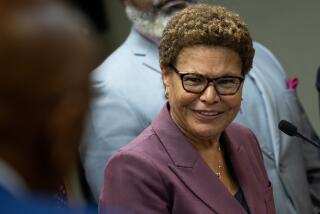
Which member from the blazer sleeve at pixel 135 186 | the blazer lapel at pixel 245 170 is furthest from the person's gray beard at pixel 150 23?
the blazer sleeve at pixel 135 186

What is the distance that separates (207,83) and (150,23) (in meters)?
0.72

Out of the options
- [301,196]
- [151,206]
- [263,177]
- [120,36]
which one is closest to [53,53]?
[151,206]

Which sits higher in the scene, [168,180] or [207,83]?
[207,83]

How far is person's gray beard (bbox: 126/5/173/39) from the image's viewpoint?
2555 mm

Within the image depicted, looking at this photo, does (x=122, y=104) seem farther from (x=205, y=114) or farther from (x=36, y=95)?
(x=36, y=95)

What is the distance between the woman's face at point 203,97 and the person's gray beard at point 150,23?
0.66 m

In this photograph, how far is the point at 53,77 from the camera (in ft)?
1.96

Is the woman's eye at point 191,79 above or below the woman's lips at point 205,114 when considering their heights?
above

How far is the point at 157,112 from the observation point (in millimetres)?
2350

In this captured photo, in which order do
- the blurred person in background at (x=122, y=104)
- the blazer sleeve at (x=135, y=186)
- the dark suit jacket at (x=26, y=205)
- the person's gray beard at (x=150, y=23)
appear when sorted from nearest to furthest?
the dark suit jacket at (x=26, y=205) → the blazer sleeve at (x=135, y=186) → the blurred person in background at (x=122, y=104) → the person's gray beard at (x=150, y=23)

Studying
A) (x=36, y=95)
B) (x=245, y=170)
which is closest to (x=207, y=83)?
(x=245, y=170)

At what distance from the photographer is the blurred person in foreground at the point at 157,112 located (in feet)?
7.78

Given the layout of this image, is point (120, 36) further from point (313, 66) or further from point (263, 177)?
point (263, 177)

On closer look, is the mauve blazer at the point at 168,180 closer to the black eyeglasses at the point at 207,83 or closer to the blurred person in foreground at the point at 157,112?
the black eyeglasses at the point at 207,83
